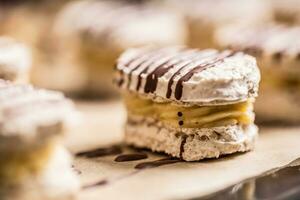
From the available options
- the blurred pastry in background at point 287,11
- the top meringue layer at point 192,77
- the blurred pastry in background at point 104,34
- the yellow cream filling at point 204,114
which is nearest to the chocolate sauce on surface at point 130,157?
the yellow cream filling at point 204,114

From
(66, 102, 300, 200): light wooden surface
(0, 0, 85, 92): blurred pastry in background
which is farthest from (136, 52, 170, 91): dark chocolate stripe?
(0, 0, 85, 92): blurred pastry in background

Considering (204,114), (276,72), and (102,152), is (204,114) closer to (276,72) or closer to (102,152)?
(102,152)

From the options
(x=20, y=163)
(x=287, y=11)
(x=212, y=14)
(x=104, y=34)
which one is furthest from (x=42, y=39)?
(x=20, y=163)

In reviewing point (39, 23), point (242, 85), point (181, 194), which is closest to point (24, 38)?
point (39, 23)

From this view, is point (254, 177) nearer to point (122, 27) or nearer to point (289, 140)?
point (289, 140)

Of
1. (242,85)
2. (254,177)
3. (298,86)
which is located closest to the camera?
(254,177)
